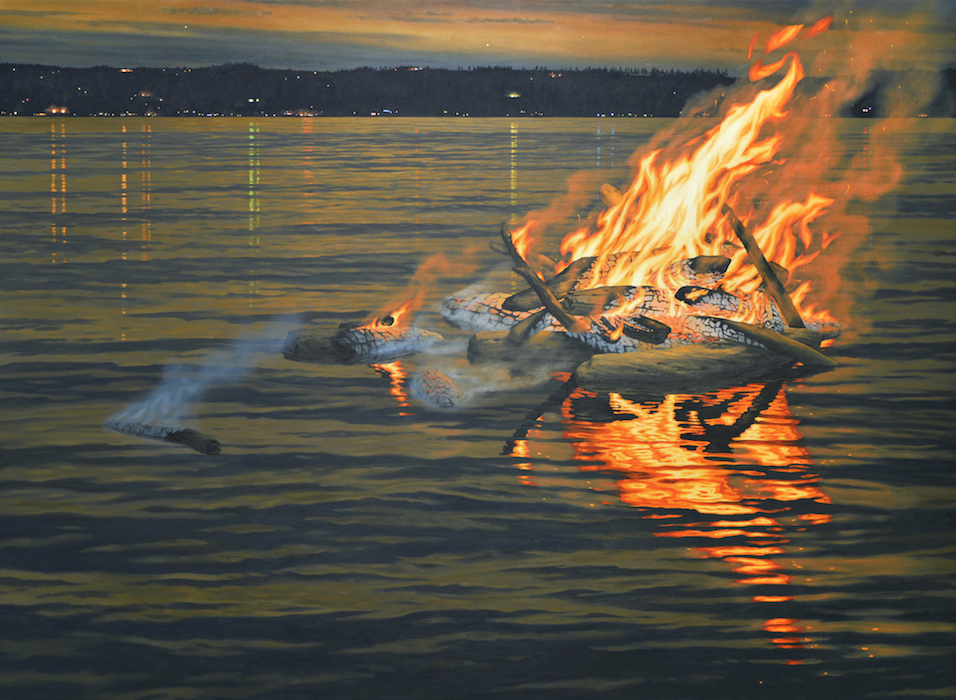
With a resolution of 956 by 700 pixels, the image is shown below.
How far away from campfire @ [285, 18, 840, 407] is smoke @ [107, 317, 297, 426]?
1.55 feet

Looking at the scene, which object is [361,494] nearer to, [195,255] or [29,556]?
[29,556]

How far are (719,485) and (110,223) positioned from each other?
20.0 meters

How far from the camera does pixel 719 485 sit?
6.98 m

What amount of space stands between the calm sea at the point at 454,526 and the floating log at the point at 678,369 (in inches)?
14.2

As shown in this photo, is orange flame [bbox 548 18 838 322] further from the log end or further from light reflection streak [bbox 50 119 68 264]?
light reflection streak [bbox 50 119 68 264]

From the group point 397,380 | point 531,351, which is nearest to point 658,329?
point 531,351

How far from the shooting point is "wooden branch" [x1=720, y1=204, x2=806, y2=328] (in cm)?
1107

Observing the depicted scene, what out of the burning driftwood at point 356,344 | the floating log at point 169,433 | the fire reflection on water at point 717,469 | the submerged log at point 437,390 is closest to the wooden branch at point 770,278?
the fire reflection on water at point 717,469

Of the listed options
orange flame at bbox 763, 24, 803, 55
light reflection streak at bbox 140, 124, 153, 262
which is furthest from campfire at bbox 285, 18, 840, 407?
light reflection streak at bbox 140, 124, 153, 262

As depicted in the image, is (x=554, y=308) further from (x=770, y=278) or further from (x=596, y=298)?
(x=770, y=278)

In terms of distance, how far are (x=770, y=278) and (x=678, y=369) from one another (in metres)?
2.13

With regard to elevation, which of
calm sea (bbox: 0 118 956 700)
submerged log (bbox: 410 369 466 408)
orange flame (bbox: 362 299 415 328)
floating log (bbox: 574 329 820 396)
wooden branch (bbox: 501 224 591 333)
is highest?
wooden branch (bbox: 501 224 591 333)

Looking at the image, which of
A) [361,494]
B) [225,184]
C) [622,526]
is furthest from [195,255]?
[225,184]

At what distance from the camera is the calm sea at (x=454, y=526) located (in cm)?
475
